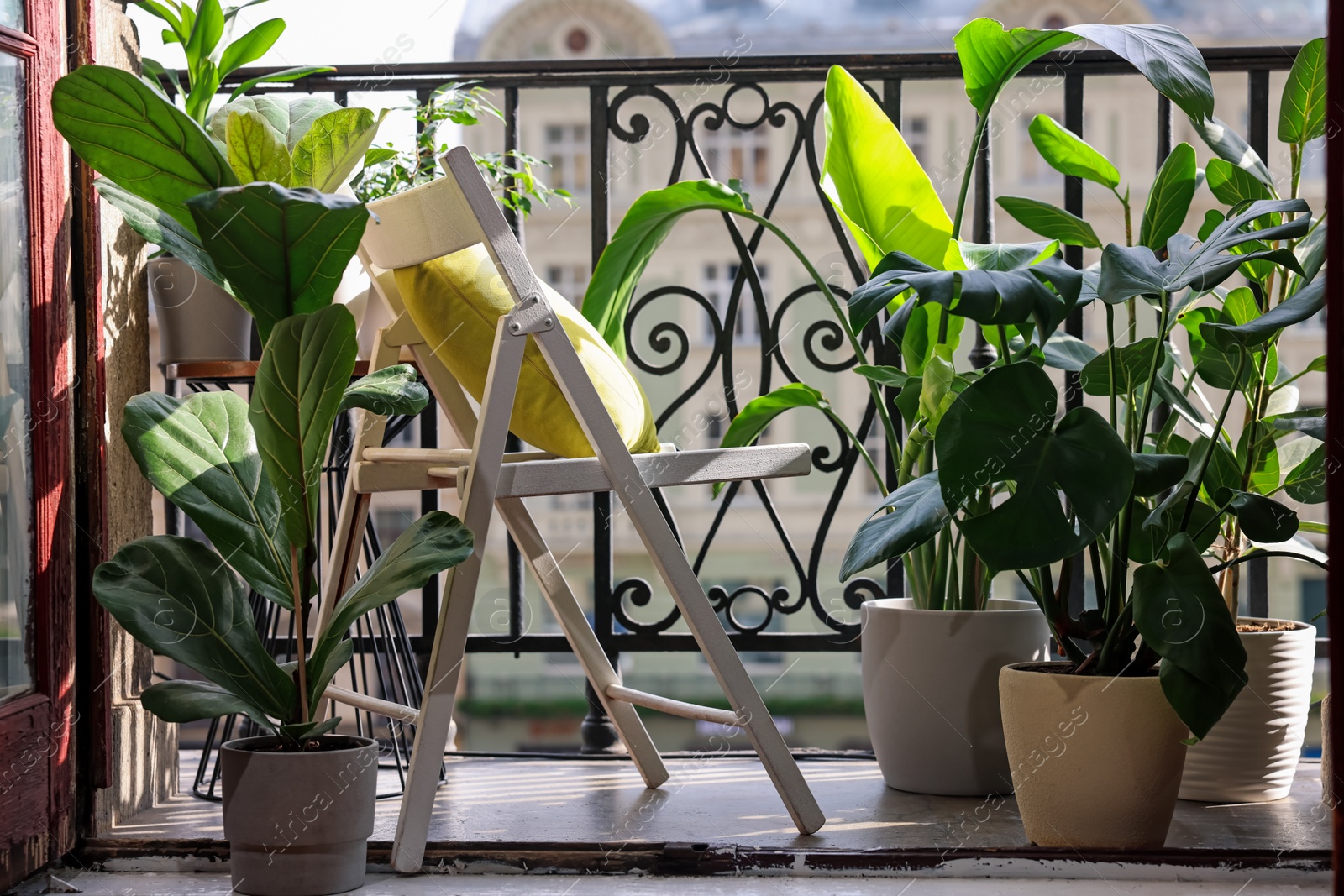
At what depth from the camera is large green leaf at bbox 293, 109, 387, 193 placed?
4.06 ft

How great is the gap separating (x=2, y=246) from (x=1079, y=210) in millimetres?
1588

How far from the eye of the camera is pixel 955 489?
1.19 m

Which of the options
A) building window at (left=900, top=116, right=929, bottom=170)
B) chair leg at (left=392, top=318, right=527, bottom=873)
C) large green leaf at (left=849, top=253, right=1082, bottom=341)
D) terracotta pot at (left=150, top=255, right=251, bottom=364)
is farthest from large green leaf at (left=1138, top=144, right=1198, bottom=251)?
building window at (left=900, top=116, right=929, bottom=170)

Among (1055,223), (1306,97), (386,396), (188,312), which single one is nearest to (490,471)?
(386,396)

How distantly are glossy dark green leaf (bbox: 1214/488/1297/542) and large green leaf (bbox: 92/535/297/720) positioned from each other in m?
1.08

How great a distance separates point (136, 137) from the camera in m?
1.16

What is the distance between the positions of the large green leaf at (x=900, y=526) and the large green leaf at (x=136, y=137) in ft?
2.54

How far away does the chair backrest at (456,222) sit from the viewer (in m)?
1.26

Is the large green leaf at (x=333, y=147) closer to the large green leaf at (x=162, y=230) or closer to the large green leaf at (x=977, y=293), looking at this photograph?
the large green leaf at (x=162, y=230)

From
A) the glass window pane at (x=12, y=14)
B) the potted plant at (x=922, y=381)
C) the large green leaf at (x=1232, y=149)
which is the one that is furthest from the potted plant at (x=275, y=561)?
the large green leaf at (x=1232, y=149)

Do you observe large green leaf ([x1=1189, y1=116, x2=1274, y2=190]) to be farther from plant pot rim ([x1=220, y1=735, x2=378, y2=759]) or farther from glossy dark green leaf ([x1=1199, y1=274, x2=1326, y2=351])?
plant pot rim ([x1=220, y1=735, x2=378, y2=759])

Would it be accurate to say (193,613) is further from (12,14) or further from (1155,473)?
(1155,473)

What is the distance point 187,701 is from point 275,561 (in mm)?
174

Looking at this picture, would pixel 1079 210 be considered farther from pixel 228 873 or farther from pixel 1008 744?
pixel 228 873
